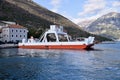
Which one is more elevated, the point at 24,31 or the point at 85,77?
the point at 24,31

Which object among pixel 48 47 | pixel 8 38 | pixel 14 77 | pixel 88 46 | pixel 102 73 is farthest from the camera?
pixel 8 38

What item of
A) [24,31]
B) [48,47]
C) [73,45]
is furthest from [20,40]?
[73,45]

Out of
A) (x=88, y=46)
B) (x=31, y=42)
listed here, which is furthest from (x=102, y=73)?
(x=31, y=42)

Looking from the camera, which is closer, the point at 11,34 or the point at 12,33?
the point at 11,34

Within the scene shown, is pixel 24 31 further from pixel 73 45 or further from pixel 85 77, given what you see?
pixel 85 77

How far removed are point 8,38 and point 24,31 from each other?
40.0 feet

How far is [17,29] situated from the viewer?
6171 inches

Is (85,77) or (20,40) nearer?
(85,77)

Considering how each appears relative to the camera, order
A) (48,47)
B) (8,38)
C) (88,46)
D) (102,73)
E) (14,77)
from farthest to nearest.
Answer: (8,38) < (48,47) < (88,46) < (102,73) < (14,77)

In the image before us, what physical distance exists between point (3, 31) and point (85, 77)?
116614 mm

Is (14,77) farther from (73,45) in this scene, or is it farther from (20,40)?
(20,40)

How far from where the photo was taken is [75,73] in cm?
4841

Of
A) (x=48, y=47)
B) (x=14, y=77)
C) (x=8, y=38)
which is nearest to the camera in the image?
(x=14, y=77)

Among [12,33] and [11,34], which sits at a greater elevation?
[12,33]
